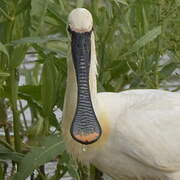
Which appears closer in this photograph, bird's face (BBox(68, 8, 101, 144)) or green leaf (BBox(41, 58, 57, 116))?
bird's face (BBox(68, 8, 101, 144))

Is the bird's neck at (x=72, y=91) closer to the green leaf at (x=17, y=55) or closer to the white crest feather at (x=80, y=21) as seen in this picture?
the white crest feather at (x=80, y=21)

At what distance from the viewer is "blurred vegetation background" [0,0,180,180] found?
6.35 metres

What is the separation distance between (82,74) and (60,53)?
75 centimetres

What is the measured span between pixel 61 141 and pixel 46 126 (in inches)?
12.7

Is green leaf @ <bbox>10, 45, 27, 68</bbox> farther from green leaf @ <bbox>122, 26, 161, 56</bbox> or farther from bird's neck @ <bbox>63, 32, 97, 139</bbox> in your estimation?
green leaf @ <bbox>122, 26, 161, 56</bbox>

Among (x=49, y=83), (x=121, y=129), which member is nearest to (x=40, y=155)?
(x=49, y=83)

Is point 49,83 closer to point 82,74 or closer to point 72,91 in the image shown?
point 72,91

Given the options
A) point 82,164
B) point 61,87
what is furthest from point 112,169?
point 61,87

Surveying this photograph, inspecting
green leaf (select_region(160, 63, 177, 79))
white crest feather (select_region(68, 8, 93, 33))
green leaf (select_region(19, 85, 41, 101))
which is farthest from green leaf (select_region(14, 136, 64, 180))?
white crest feather (select_region(68, 8, 93, 33))

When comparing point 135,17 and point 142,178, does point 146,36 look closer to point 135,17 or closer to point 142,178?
point 135,17

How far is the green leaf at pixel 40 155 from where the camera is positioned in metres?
6.32

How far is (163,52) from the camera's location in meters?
6.59

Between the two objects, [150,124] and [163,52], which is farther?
[163,52]

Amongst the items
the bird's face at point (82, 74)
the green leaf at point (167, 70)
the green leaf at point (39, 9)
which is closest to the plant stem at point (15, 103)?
the green leaf at point (39, 9)
